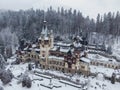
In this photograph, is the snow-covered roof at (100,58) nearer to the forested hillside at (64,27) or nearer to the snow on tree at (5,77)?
the forested hillside at (64,27)

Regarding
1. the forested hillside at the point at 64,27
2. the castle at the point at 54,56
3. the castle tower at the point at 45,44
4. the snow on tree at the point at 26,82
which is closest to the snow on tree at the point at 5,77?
the snow on tree at the point at 26,82

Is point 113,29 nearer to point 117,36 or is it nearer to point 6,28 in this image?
point 117,36

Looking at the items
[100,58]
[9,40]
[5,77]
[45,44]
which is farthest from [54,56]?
[9,40]

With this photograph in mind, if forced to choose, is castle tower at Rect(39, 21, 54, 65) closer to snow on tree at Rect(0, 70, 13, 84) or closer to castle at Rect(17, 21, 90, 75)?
castle at Rect(17, 21, 90, 75)

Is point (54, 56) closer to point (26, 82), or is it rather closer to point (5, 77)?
point (26, 82)

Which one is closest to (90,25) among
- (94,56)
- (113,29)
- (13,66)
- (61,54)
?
(113,29)

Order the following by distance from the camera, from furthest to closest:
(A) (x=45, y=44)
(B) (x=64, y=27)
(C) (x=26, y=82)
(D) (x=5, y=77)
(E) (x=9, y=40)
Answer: (B) (x=64, y=27) < (E) (x=9, y=40) < (A) (x=45, y=44) < (D) (x=5, y=77) < (C) (x=26, y=82)

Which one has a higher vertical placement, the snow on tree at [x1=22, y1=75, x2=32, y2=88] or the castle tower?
the castle tower

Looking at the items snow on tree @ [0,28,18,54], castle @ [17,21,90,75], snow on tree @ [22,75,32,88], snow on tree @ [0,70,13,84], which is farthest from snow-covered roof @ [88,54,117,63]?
snow on tree @ [0,28,18,54]
